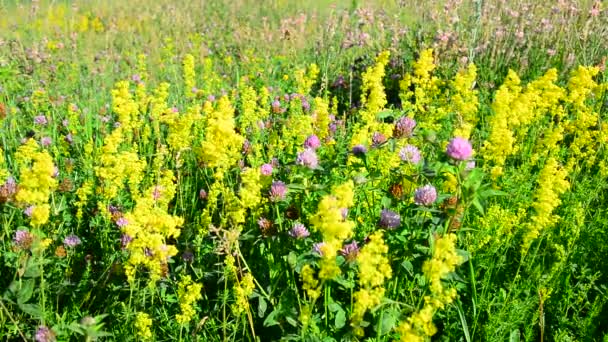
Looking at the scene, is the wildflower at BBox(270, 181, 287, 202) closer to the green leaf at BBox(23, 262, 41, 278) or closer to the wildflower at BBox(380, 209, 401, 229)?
the wildflower at BBox(380, 209, 401, 229)

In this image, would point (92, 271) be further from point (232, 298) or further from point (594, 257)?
point (594, 257)

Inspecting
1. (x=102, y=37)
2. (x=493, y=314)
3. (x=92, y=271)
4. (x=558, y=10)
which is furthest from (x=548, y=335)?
(x=102, y=37)

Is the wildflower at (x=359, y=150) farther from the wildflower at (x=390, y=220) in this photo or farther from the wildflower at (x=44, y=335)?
the wildflower at (x=44, y=335)

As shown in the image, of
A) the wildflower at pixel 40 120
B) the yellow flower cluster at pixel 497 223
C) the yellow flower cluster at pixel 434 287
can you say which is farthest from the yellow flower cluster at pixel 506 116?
the wildflower at pixel 40 120

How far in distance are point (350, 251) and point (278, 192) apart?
38cm

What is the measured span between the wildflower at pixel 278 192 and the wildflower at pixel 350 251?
13.1 inches

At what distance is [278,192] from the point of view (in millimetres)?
2221

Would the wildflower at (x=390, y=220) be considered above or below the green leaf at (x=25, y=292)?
above

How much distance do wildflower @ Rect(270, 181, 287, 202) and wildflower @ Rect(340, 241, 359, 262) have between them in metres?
0.33

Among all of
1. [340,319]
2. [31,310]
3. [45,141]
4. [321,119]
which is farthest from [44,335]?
[45,141]

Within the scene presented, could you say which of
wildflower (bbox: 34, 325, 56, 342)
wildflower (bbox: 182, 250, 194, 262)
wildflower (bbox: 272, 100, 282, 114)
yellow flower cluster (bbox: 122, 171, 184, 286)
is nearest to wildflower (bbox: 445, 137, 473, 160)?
yellow flower cluster (bbox: 122, 171, 184, 286)

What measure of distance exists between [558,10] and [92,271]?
4944 millimetres

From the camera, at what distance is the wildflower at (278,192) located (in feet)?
7.28

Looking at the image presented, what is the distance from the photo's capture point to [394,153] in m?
2.45
